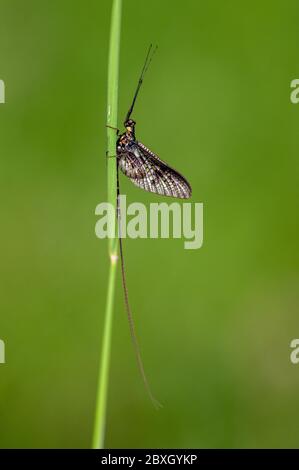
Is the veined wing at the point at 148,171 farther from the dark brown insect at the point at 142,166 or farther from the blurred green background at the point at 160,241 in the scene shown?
the blurred green background at the point at 160,241

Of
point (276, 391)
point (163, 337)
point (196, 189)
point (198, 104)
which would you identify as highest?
point (198, 104)

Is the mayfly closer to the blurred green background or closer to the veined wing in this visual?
the veined wing

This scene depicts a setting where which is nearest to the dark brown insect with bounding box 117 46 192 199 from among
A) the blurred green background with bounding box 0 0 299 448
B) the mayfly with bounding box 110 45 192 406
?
the mayfly with bounding box 110 45 192 406

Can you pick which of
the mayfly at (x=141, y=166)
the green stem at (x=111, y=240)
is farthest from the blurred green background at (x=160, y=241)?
the green stem at (x=111, y=240)

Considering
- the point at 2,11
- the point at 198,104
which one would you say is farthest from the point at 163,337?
the point at 2,11

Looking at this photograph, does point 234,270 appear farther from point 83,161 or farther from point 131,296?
point 83,161

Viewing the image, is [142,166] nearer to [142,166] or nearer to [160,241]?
[142,166]
